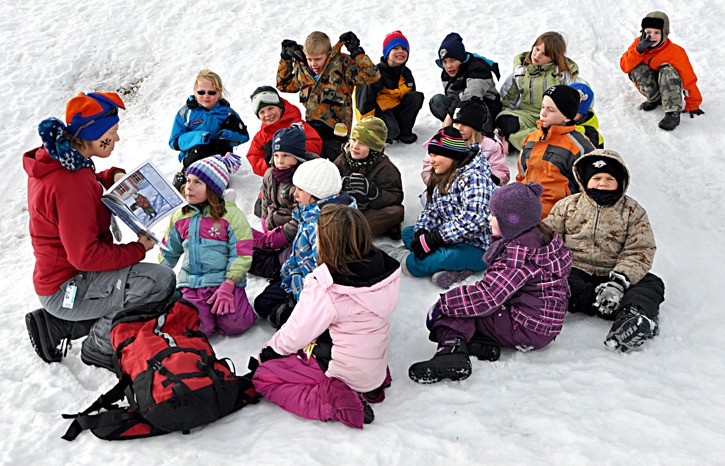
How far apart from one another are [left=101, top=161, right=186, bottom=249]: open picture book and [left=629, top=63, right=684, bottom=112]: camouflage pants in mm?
6146

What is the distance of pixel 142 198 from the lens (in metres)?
4.30

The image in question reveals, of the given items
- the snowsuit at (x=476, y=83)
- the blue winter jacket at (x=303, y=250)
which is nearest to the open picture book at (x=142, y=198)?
the blue winter jacket at (x=303, y=250)

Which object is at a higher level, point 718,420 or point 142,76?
point 142,76

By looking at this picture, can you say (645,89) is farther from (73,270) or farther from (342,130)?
(73,270)

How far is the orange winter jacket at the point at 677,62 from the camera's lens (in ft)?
24.4

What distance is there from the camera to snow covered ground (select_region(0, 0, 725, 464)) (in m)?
3.51

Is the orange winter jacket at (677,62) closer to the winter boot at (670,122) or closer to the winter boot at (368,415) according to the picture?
the winter boot at (670,122)

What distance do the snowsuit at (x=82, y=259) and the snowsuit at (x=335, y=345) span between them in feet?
3.95

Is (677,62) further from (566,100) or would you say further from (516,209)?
(516,209)

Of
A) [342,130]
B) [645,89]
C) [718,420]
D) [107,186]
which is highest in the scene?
[107,186]

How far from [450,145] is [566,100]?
124 cm

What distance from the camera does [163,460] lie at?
131 inches

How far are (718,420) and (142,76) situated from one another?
9.39 m

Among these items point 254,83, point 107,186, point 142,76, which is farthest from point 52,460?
point 142,76
